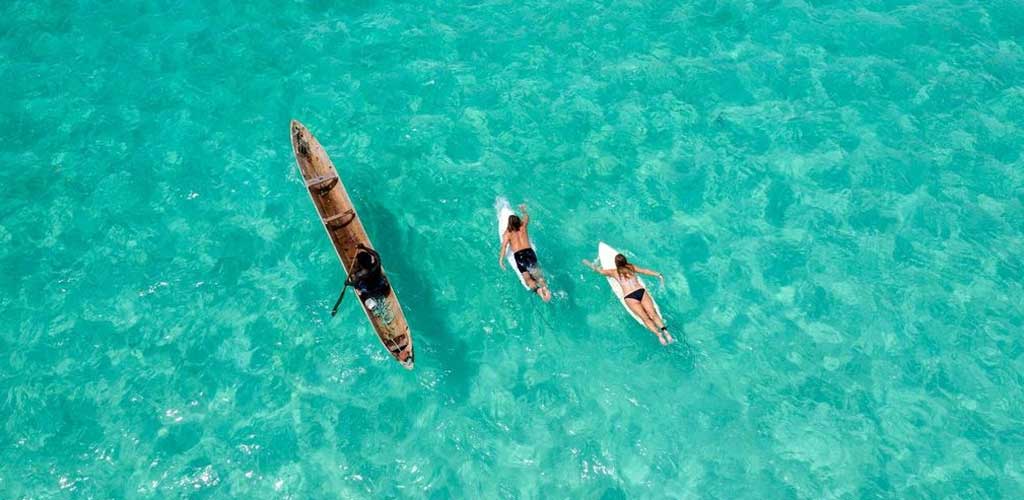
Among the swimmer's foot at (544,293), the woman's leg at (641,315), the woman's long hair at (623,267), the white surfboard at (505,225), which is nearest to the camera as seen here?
the woman's long hair at (623,267)

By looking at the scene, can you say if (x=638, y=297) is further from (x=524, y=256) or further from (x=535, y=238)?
(x=535, y=238)

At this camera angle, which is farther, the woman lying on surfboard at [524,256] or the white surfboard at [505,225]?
the white surfboard at [505,225]

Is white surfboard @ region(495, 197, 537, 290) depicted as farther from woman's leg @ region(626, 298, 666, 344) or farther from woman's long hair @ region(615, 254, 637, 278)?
woman's leg @ region(626, 298, 666, 344)

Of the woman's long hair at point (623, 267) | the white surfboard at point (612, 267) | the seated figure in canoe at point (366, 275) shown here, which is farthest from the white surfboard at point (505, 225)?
the seated figure in canoe at point (366, 275)

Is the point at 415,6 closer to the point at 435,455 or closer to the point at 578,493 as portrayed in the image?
the point at 435,455

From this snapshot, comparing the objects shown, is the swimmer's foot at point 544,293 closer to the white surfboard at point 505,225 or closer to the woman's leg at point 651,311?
the white surfboard at point 505,225

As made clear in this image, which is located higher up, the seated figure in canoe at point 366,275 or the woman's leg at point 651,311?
the seated figure in canoe at point 366,275

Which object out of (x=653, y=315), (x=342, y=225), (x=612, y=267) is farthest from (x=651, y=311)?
(x=342, y=225)
